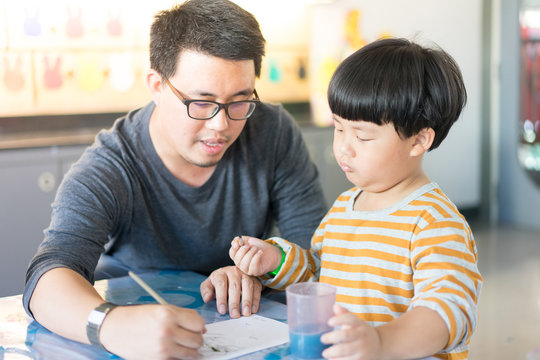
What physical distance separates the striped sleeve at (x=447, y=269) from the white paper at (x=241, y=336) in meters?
0.26

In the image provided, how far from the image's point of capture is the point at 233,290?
1.30m

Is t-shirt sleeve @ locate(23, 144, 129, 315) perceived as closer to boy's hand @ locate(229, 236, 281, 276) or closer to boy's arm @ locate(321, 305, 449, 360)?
boy's hand @ locate(229, 236, 281, 276)

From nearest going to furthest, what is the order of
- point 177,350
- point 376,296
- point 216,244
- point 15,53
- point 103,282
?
point 177,350, point 376,296, point 103,282, point 216,244, point 15,53

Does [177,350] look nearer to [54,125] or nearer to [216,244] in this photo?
[216,244]

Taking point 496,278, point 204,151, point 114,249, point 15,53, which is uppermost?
point 15,53

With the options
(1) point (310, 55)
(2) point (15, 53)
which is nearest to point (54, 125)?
(2) point (15, 53)

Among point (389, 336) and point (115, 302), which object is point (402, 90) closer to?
point (389, 336)

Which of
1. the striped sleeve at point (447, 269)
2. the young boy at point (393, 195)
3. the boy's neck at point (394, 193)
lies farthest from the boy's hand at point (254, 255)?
the striped sleeve at point (447, 269)

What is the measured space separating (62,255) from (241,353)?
0.48 metres

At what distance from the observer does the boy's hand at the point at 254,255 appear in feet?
4.20

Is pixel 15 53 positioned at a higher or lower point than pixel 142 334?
higher

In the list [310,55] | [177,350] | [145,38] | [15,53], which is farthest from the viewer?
[310,55]

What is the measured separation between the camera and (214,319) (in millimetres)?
1253

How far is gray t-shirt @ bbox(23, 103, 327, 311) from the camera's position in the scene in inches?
58.6
